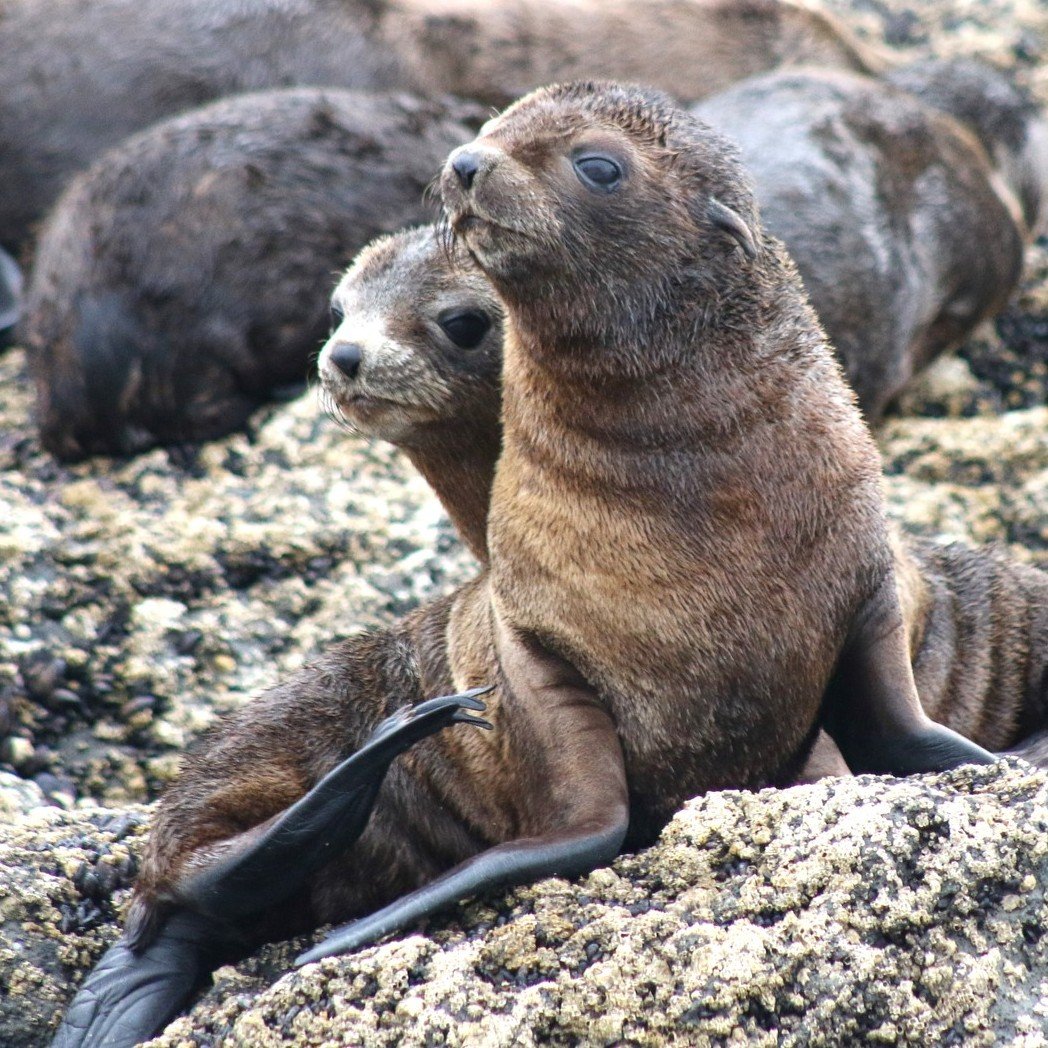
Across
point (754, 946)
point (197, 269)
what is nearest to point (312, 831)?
point (754, 946)

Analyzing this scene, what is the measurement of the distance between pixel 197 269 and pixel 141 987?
425 cm

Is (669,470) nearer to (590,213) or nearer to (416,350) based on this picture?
(590,213)

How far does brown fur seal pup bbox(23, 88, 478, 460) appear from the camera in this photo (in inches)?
297

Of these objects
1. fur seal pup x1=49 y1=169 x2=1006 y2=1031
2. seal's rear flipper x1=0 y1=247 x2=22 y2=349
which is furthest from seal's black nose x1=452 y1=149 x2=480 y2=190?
seal's rear flipper x1=0 y1=247 x2=22 y2=349

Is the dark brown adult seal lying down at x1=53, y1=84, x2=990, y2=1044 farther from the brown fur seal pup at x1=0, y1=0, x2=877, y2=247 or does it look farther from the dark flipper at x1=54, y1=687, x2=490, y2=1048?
the brown fur seal pup at x1=0, y1=0, x2=877, y2=247

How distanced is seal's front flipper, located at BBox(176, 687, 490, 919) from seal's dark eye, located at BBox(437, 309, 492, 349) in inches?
52.0

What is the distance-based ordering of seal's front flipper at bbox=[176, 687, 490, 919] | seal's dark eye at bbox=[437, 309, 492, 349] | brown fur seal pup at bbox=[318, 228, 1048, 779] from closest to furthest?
seal's front flipper at bbox=[176, 687, 490, 919]
brown fur seal pup at bbox=[318, 228, 1048, 779]
seal's dark eye at bbox=[437, 309, 492, 349]

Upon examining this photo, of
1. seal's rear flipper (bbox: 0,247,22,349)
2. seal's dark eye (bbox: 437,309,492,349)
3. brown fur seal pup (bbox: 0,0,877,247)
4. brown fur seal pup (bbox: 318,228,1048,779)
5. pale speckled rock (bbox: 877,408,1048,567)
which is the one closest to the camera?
brown fur seal pup (bbox: 318,228,1048,779)

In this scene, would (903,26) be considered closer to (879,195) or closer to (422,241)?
(879,195)

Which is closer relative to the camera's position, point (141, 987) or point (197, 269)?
point (141, 987)

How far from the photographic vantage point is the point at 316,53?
1022 centimetres

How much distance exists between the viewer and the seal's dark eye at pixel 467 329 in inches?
201

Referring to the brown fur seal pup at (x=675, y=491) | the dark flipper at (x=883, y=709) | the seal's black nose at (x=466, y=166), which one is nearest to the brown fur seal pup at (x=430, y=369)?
the brown fur seal pup at (x=675, y=491)

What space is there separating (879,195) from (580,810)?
17.3 ft
